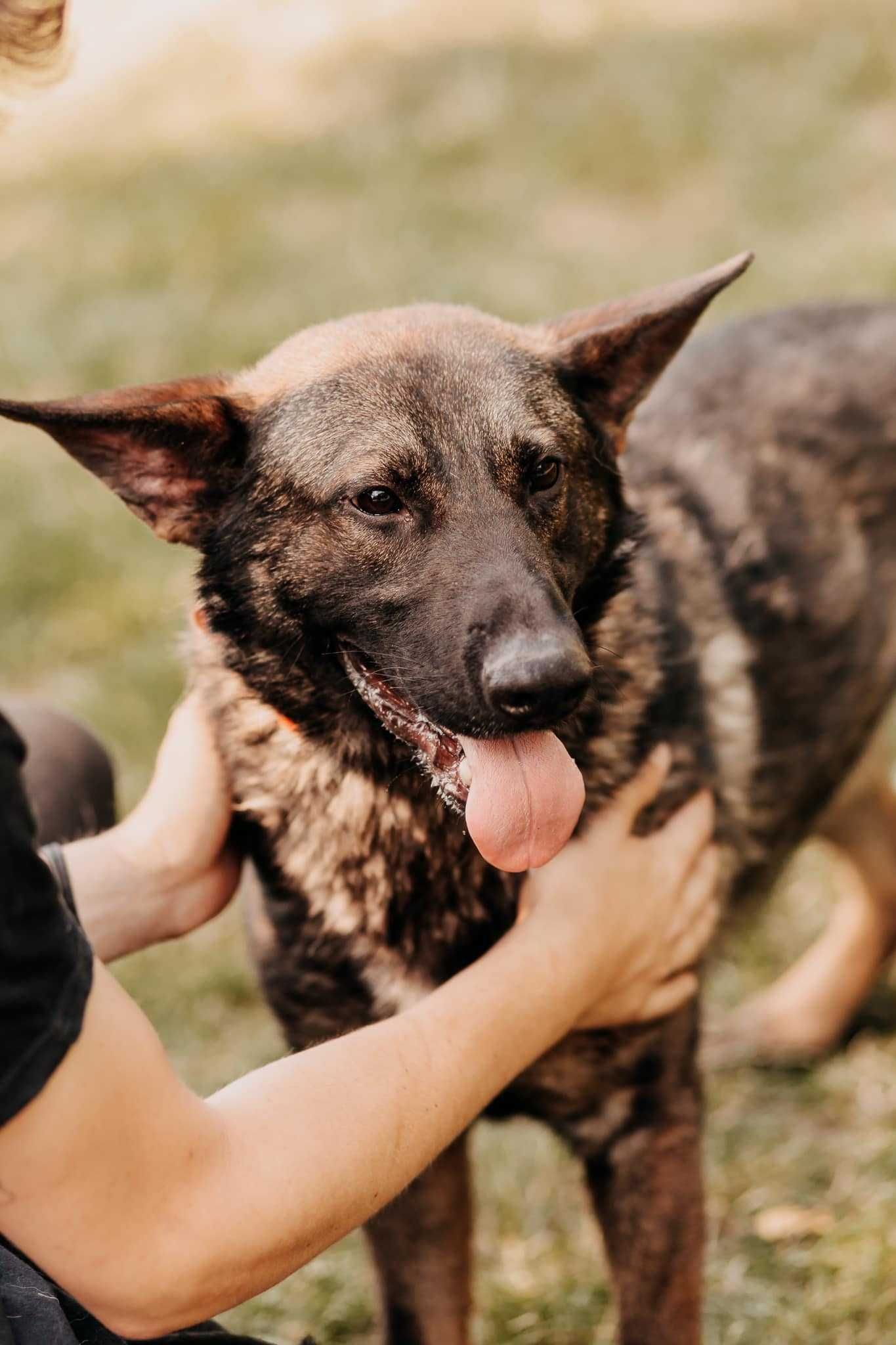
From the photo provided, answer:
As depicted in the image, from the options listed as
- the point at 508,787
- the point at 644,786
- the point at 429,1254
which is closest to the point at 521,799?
the point at 508,787

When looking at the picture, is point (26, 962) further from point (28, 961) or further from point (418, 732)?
point (418, 732)

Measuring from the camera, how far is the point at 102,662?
4473mm

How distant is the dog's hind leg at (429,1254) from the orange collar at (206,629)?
2.38ft

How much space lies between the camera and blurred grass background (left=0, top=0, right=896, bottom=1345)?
9.02ft

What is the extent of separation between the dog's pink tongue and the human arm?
0.13 meters

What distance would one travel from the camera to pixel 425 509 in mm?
2027

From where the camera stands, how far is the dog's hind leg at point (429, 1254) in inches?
95.7

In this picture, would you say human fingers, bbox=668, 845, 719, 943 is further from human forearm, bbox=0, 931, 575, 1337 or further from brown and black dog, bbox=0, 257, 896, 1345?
human forearm, bbox=0, 931, 575, 1337

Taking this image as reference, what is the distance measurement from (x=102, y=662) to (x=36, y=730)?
74.8 inches

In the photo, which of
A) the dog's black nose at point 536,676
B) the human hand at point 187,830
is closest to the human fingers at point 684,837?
the dog's black nose at point 536,676

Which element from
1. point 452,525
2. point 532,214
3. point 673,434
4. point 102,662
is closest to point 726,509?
point 673,434

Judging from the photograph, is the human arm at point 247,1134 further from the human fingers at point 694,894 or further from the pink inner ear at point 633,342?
the pink inner ear at point 633,342

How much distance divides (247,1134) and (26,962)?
1.22 feet

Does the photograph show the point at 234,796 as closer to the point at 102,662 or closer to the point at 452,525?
the point at 452,525
